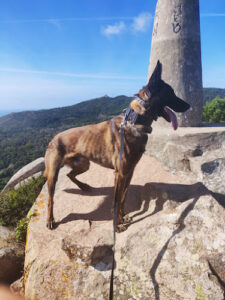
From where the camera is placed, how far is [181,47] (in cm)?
666

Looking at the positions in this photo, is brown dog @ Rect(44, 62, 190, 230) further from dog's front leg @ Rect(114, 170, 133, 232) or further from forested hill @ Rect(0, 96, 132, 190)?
forested hill @ Rect(0, 96, 132, 190)

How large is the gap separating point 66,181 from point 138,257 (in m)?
3.08

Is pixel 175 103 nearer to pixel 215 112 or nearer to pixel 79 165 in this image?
pixel 79 165

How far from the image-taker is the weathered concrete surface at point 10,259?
412cm

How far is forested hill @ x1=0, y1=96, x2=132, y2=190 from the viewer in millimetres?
29906

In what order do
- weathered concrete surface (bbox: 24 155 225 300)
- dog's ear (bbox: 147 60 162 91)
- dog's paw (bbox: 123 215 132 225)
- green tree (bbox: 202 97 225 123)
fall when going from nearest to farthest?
weathered concrete surface (bbox: 24 155 225 300), dog's ear (bbox: 147 60 162 91), dog's paw (bbox: 123 215 132 225), green tree (bbox: 202 97 225 123)

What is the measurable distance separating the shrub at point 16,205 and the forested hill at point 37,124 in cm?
2227

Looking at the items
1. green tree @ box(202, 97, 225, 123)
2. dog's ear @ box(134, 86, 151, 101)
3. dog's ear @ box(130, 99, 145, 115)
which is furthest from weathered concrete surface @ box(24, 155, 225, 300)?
green tree @ box(202, 97, 225, 123)

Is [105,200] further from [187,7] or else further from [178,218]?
[187,7]

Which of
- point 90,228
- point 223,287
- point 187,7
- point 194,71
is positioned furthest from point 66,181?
point 187,7

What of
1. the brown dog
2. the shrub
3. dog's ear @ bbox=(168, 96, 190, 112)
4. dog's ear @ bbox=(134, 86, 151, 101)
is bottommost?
the shrub

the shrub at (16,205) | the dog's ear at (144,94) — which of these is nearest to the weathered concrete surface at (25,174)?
the shrub at (16,205)

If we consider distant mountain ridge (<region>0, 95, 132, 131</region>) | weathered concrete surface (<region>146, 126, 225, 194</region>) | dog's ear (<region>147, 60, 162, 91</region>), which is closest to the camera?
dog's ear (<region>147, 60, 162, 91</region>)

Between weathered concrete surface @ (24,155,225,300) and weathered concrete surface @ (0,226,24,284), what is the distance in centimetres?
87
